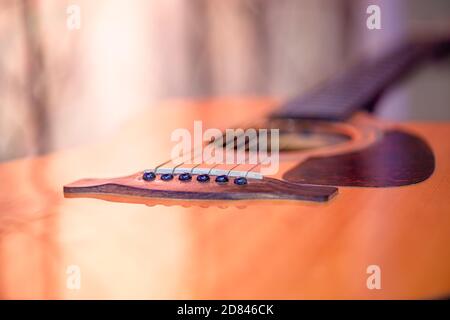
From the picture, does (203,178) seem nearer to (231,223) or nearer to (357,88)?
(231,223)

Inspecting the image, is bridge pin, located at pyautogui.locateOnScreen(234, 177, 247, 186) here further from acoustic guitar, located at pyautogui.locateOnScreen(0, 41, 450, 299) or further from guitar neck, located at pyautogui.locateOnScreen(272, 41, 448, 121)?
guitar neck, located at pyautogui.locateOnScreen(272, 41, 448, 121)

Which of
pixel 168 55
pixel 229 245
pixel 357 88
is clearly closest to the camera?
pixel 229 245

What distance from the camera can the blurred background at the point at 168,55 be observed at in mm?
1150

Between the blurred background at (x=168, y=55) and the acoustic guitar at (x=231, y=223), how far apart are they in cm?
39

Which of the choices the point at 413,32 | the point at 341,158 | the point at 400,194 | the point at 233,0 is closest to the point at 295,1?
the point at 233,0

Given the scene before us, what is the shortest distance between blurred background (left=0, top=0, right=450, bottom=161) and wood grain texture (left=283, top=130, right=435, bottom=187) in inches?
17.7

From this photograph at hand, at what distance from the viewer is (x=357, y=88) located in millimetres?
1034

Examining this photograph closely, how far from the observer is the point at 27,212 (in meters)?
0.54

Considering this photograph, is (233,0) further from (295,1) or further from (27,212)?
(27,212)

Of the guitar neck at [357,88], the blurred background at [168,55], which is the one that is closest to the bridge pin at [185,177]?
the guitar neck at [357,88]

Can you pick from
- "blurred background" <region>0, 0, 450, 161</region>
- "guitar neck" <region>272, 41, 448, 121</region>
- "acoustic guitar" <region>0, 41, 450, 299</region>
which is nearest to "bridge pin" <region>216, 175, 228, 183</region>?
"acoustic guitar" <region>0, 41, 450, 299</region>

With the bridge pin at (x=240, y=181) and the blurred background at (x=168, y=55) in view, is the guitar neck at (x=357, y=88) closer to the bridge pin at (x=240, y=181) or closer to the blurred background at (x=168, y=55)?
the blurred background at (x=168, y=55)

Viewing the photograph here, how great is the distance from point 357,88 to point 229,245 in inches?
25.2

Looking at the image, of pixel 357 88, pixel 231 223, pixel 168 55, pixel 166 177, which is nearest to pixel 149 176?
pixel 166 177
